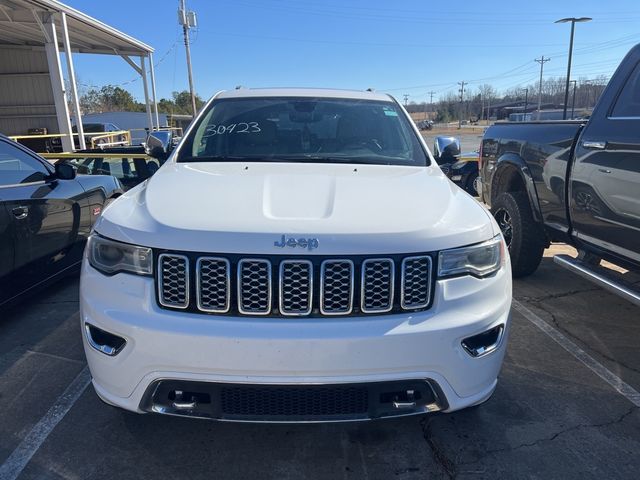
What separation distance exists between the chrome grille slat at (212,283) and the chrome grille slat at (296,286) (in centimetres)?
23

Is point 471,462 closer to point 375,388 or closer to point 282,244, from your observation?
point 375,388

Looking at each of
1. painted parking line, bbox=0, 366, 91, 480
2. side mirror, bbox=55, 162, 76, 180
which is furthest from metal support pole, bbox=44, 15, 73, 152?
painted parking line, bbox=0, 366, 91, 480

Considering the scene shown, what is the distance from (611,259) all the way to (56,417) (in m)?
3.72

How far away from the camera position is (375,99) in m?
4.11

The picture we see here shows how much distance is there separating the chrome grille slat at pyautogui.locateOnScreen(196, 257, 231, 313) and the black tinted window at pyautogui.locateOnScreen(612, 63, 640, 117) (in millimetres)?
2988

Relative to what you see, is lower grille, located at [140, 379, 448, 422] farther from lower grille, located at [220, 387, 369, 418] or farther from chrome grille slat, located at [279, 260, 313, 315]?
chrome grille slat, located at [279, 260, 313, 315]

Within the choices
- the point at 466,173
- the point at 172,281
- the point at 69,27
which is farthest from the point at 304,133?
the point at 69,27

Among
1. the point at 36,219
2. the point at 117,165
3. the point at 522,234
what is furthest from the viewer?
the point at 117,165

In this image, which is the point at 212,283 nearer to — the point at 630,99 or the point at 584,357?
the point at 584,357

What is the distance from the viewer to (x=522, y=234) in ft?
15.7

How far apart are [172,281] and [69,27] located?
19.2 meters

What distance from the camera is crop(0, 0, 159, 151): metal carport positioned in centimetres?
1509

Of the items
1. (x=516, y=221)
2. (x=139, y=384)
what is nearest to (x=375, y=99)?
(x=516, y=221)

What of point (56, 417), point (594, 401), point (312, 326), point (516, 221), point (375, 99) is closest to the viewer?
point (312, 326)
